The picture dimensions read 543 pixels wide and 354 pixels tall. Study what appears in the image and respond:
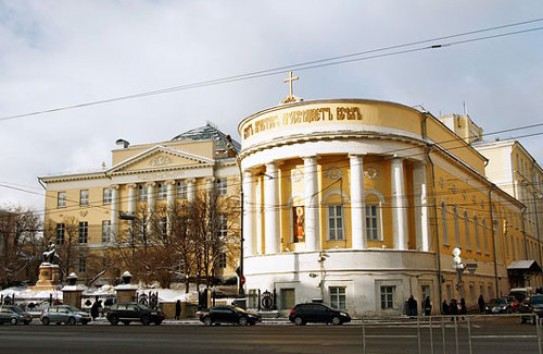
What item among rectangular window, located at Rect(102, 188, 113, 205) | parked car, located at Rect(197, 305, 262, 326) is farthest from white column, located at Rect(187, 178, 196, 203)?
parked car, located at Rect(197, 305, 262, 326)

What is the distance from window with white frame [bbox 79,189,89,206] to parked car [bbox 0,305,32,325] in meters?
39.7

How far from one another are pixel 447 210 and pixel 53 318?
29231 millimetres

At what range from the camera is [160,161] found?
73.8 metres

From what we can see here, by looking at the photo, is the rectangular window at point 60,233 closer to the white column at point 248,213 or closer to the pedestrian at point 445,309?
the white column at point 248,213

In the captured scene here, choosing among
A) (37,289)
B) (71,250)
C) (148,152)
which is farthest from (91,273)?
(37,289)

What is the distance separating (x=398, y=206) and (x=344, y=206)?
357 cm

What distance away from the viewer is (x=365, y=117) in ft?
136

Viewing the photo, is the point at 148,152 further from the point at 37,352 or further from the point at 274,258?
the point at 37,352

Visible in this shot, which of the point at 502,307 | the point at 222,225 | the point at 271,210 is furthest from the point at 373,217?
the point at 222,225

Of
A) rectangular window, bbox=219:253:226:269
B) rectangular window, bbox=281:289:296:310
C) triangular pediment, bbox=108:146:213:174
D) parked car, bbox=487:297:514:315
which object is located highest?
triangular pediment, bbox=108:146:213:174

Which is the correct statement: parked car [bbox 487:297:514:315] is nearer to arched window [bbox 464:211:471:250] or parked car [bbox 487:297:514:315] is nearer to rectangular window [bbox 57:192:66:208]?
arched window [bbox 464:211:471:250]

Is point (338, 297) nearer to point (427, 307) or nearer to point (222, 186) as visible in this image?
point (427, 307)

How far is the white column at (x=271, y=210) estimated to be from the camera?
4281 cm

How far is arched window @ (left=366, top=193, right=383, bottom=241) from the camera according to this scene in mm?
41906
